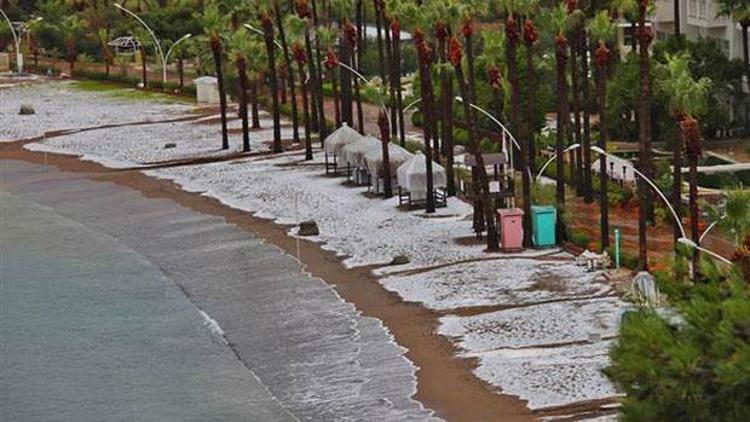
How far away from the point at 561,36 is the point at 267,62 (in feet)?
131

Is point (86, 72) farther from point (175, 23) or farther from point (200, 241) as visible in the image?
point (200, 241)

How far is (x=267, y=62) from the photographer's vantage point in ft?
353

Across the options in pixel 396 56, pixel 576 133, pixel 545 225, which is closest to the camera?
pixel 545 225

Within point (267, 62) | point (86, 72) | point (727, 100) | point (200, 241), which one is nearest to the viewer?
point (200, 241)

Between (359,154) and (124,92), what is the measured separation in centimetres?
4517

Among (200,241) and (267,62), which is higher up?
(267,62)

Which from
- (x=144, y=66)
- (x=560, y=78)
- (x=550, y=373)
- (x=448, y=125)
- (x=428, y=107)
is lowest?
(x=550, y=373)

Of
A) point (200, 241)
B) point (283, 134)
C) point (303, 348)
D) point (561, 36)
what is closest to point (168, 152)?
point (283, 134)

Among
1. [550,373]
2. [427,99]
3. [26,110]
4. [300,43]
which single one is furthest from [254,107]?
[550,373]

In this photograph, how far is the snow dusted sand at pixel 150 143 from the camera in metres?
98.3

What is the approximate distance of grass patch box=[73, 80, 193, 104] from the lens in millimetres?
120812

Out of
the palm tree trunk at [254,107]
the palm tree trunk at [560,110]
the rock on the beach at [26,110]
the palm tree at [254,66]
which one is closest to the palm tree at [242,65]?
the palm tree trunk at [254,107]

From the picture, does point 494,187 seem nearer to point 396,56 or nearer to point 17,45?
point 396,56

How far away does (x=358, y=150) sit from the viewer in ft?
274
